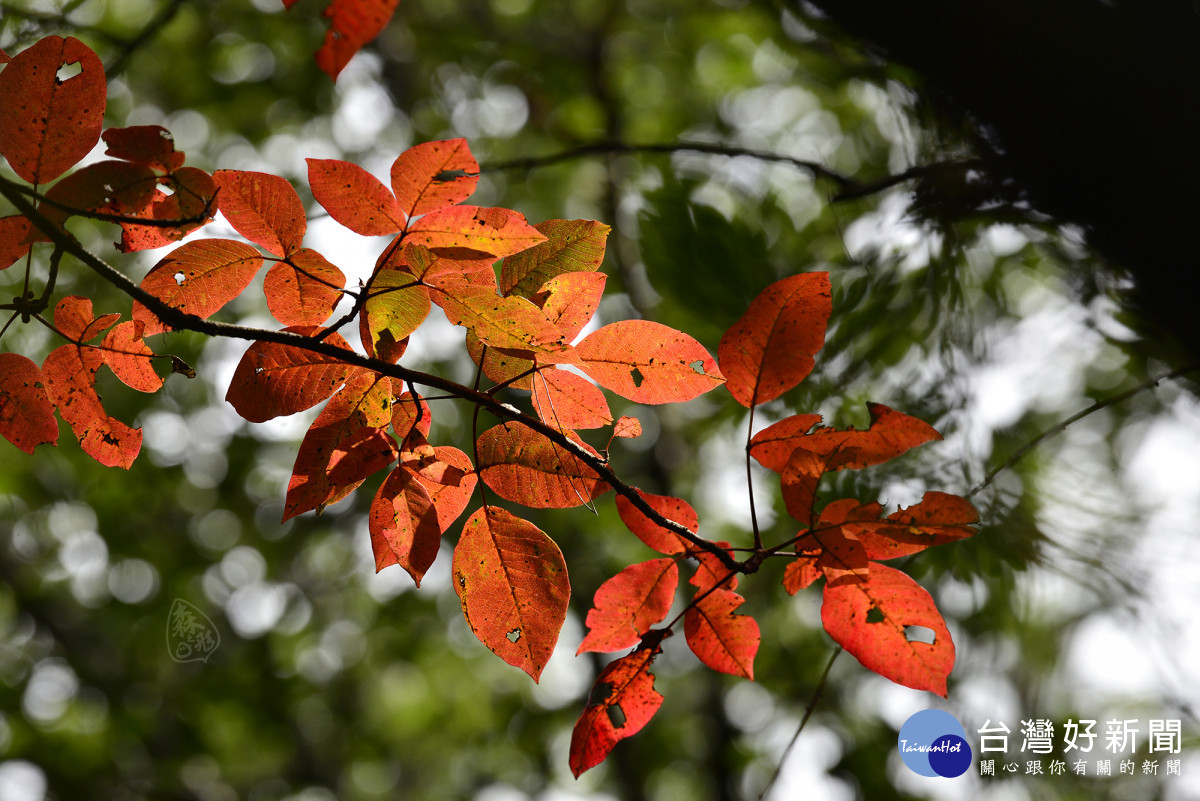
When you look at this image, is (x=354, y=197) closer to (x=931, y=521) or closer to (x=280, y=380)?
(x=280, y=380)

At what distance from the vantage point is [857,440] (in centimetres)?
42

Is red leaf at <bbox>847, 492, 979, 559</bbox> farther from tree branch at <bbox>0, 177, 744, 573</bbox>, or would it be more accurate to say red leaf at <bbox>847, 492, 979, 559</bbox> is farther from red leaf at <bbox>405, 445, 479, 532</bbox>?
red leaf at <bbox>405, 445, 479, 532</bbox>

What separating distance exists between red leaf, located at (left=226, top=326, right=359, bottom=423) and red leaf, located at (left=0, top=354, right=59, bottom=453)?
0.18 m

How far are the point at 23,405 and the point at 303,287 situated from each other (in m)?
0.23

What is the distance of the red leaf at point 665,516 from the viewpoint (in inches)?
17.0

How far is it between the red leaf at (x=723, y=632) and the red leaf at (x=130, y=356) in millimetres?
407

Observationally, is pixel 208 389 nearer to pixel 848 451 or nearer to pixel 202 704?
pixel 202 704

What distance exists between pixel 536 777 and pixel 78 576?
6.77 ft

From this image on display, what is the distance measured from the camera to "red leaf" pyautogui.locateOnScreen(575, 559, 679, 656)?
0.44 metres

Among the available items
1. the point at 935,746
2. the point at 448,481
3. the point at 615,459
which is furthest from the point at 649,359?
the point at 615,459

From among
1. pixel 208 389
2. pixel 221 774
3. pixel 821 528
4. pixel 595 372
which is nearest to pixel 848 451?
pixel 821 528

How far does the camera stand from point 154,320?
1.35 feet

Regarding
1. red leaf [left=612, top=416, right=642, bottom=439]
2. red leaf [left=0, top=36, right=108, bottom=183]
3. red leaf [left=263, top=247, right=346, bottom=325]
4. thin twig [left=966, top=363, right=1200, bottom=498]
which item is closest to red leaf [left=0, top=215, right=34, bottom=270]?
red leaf [left=0, top=36, right=108, bottom=183]

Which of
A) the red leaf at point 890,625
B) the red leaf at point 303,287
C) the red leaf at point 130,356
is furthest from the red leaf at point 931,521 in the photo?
the red leaf at point 130,356
